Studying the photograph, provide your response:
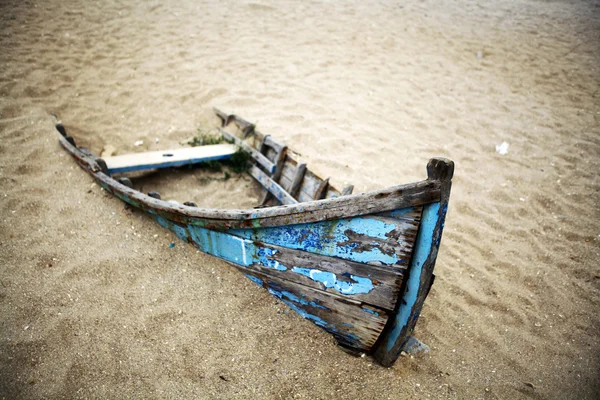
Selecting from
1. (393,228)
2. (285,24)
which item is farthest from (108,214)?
(285,24)

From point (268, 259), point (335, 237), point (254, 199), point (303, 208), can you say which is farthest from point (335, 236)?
point (254, 199)

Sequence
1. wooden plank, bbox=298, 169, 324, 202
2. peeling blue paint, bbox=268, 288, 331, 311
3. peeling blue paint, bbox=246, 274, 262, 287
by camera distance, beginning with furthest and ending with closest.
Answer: wooden plank, bbox=298, 169, 324, 202 < peeling blue paint, bbox=246, 274, 262, 287 < peeling blue paint, bbox=268, 288, 331, 311

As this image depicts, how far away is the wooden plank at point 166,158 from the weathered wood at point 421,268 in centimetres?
270

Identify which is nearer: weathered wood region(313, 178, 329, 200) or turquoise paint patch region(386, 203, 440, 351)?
turquoise paint patch region(386, 203, 440, 351)

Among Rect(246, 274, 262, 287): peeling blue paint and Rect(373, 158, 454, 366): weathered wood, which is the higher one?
Rect(373, 158, 454, 366): weathered wood

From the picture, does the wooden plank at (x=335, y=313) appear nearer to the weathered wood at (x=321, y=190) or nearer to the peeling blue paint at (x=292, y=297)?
the peeling blue paint at (x=292, y=297)

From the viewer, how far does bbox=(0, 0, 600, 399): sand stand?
7.65 feet

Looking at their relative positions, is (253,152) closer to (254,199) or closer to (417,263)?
(254,199)

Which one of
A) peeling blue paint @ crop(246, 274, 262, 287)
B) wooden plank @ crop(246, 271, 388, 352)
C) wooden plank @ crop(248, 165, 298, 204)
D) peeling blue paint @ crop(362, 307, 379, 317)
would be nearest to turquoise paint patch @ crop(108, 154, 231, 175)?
wooden plank @ crop(248, 165, 298, 204)

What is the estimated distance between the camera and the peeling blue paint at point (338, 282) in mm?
2021

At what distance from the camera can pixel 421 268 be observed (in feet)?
6.02

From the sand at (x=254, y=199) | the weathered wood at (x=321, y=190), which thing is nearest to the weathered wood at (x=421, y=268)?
the sand at (x=254, y=199)

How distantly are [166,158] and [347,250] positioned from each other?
102 inches

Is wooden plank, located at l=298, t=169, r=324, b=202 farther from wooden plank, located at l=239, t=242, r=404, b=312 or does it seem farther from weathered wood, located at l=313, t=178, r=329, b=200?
wooden plank, located at l=239, t=242, r=404, b=312
